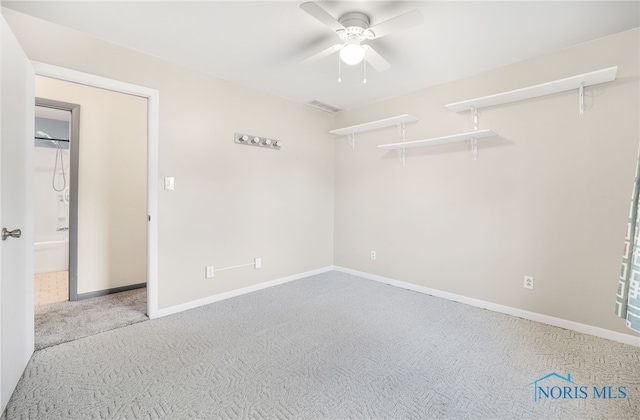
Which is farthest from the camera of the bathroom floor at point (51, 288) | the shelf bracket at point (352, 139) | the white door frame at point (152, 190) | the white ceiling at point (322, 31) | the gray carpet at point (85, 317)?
the shelf bracket at point (352, 139)

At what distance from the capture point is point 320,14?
1.73 m

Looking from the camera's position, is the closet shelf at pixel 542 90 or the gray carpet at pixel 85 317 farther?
the gray carpet at pixel 85 317

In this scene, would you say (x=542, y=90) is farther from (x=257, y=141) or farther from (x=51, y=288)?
(x=51, y=288)

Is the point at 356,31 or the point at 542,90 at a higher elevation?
the point at 356,31

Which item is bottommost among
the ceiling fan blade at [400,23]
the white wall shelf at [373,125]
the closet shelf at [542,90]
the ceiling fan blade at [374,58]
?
the white wall shelf at [373,125]

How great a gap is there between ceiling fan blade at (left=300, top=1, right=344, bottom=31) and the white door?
5.16ft

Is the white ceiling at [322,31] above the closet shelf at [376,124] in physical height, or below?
above

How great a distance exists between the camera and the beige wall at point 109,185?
10.8ft

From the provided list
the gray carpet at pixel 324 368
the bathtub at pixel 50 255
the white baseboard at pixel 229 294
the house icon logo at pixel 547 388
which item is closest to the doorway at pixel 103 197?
the white baseboard at pixel 229 294

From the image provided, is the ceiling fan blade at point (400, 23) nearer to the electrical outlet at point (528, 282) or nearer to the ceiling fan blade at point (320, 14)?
the ceiling fan blade at point (320, 14)

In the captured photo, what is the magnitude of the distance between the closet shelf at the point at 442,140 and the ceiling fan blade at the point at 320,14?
1.69 m

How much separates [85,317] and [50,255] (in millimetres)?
2506

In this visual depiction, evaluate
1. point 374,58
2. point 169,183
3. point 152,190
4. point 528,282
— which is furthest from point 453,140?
point 152,190

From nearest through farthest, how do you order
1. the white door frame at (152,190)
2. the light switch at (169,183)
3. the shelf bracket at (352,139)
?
the white door frame at (152,190) → the light switch at (169,183) → the shelf bracket at (352,139)
